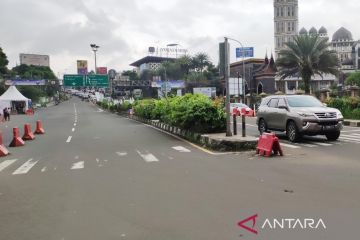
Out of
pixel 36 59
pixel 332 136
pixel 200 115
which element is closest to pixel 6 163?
pixel 200 115

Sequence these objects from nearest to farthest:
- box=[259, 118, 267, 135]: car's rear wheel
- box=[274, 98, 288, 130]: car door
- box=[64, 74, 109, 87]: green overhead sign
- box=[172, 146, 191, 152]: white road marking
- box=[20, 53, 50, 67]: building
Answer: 1. box=[172, 146, 191, 152]: white road marking
2. box=[274, 98, 288, 130]: car door
3. box=[259, 118, 267, 135]: car's rear wheel
4. box=[64, 74, 109, 87]: green overhead sign
5. box=[20, 53, 50, 67]: building

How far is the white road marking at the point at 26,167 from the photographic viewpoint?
1119cm

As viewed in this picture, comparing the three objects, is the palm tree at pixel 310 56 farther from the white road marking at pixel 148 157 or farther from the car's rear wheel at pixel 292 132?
the white road marking at pixel 148 157

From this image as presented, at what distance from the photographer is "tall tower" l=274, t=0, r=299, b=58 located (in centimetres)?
15262

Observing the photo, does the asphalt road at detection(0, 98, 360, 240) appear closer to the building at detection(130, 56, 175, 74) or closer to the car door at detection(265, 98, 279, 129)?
the car door at detection(265, 98, 279, 129)

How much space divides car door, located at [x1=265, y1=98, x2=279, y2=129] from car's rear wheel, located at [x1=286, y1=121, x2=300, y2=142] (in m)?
1.02

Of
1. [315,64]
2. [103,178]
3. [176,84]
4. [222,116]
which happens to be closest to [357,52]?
[176,84]

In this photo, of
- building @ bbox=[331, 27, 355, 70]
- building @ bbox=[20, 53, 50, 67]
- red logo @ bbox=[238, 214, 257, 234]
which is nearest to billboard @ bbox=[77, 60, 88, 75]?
building @ bbox=[20, 53, 50, 67]

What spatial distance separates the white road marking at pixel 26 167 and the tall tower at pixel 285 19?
145838 mm

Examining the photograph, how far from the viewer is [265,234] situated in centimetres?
545

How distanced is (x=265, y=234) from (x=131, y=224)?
1.70m

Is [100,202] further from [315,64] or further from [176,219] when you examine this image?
[315,64]

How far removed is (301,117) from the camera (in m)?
15.5

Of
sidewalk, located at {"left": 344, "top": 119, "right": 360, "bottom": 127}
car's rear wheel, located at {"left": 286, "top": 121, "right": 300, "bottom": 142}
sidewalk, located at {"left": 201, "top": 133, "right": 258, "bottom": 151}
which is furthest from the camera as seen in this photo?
sidewalk, located at {"left": 344, "top": 119, "right": 360, "bottom": 127}
